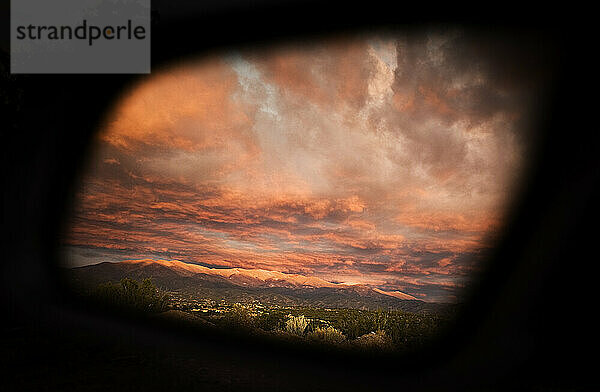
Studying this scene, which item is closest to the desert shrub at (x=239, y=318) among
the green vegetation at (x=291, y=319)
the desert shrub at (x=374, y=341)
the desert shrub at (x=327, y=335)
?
the green vegetation at (x=291, y=319)

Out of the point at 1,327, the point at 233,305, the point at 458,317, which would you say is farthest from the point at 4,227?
the point at 458,317

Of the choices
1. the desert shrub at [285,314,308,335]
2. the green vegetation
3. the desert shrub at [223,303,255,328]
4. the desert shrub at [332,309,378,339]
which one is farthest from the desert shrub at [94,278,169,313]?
the desert shrub at [332,309,378,339]

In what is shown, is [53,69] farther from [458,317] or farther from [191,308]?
[458,317]

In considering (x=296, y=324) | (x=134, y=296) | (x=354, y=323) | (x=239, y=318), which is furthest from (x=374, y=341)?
(x=134, y=296)

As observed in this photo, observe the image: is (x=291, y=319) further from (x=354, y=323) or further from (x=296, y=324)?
(x=354, y=323)

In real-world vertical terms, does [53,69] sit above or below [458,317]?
above

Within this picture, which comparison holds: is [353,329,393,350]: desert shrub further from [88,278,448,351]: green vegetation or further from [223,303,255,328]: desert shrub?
[223,303,255,328]: desert shrub
